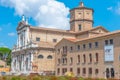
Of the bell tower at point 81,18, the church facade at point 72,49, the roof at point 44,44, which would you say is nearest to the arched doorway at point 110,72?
Answer: the church facade at point 72,49

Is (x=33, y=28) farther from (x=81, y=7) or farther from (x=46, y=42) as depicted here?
(x=81, y=7)

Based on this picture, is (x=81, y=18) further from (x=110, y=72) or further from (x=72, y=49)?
(x=110, y=72)

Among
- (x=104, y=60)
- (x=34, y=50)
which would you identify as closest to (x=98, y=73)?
(x=104, y=60)

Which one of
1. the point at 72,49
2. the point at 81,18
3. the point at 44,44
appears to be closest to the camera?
the point at 72,49

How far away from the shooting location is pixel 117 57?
4622 cm

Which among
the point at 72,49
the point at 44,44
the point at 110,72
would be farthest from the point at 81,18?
the point at 110,72

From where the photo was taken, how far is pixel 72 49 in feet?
192

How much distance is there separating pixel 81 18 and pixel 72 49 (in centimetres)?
2071

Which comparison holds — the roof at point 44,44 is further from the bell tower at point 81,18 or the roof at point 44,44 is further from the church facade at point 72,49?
the bell tower at point 81,18

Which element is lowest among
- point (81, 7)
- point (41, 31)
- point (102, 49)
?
point (102, 49)

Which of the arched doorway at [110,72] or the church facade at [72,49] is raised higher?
the church facade at [72,49]

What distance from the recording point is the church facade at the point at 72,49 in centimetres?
4828

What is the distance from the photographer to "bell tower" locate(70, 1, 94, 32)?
252 ft

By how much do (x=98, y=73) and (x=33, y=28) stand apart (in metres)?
29.3
